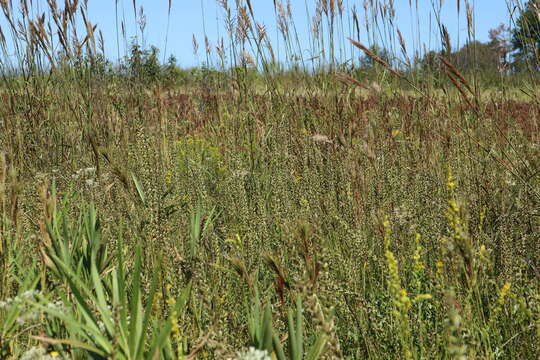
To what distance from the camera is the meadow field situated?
46.2 inches

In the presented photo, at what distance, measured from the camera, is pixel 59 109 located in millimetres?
3393

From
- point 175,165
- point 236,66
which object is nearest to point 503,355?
point 175,165

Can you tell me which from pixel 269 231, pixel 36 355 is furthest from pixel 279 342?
pixel 269 231

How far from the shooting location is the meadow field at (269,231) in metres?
1.17

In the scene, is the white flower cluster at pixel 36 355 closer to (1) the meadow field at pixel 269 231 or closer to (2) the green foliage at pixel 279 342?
(1) the meadow field at pixel 269 231

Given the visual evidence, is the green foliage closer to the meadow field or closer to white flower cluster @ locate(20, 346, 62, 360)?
the meadow field

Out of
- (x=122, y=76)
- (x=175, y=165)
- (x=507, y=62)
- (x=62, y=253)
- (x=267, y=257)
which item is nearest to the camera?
(x=267, y=257)

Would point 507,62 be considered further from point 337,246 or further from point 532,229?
point 337,246

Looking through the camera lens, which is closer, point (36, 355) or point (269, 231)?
point (36, 355)

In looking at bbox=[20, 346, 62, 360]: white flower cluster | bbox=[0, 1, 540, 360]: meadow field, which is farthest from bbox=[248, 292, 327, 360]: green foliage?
bbox=[20, 346, 62, 360]: white flower cluster

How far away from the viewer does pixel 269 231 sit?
2.36 m

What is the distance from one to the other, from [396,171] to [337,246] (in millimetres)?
900

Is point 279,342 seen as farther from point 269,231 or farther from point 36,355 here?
point 269,231

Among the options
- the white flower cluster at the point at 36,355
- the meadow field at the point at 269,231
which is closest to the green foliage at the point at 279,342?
the meadow field at the point at 269,231
